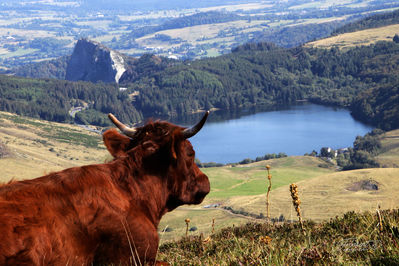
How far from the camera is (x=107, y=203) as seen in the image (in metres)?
5.59

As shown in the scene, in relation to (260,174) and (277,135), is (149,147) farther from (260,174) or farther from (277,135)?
(277,135)

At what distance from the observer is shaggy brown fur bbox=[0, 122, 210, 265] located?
4780mm

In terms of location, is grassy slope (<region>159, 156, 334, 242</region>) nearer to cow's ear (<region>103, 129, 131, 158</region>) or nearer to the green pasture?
the green pasture


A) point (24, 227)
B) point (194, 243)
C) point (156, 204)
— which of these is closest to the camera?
point (24, 227)

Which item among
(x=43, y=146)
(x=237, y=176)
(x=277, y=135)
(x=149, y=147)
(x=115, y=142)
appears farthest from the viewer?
(x=277, y=135)

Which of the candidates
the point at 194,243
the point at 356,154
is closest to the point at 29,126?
the point at 356,154

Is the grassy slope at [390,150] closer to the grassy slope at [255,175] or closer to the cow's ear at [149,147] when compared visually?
the grassy slope at [255,175]

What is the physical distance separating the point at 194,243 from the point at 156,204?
6.83 ft

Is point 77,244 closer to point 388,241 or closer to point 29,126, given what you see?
point 388,241

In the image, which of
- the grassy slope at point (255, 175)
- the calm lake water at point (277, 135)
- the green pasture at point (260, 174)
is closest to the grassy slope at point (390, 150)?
the calm lake water at point (277, 135)

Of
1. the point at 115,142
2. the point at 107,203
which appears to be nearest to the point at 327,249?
the point at 107,203

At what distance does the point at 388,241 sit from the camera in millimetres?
5133

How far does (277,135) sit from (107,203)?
5928 inches

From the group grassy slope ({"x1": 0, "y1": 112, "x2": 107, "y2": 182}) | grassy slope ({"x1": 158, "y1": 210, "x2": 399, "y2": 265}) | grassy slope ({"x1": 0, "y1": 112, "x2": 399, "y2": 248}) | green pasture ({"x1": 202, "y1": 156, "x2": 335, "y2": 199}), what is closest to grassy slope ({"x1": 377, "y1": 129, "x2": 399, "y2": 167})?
grassy slope ({"x1": 0, "y1": 112, "x2": 399, "y2": 248})
